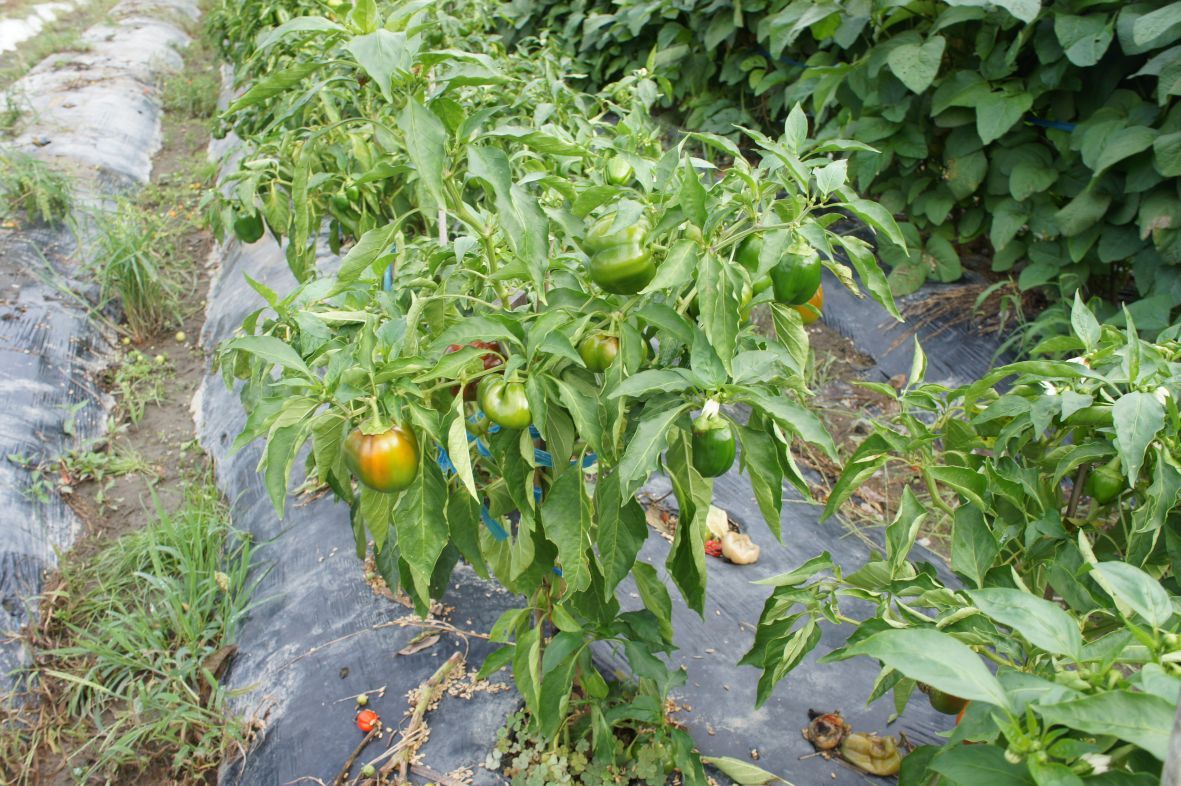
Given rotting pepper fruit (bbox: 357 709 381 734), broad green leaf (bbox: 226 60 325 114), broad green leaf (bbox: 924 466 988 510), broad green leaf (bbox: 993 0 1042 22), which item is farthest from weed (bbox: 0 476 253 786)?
broad green leaf (bbox: 993 0 1042 22)

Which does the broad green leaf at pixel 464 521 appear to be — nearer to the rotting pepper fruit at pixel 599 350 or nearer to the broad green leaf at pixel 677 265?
the rotting pepper fruit at pixel 599 350

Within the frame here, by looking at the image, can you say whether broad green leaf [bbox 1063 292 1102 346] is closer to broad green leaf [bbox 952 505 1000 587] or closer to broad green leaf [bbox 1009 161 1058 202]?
broad green leaf [bbox 952 505 1000 587]

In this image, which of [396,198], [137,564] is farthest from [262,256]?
[396,198]

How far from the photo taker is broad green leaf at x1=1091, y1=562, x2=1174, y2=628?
0.79 metres

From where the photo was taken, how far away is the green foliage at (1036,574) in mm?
742

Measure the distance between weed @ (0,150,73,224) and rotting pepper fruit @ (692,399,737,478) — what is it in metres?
4.42

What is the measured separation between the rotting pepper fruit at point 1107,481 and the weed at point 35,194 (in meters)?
4.76

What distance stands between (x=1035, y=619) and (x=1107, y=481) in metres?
0.57

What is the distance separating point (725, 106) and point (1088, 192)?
2.24 metres

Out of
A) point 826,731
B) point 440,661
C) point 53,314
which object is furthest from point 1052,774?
point 53,314

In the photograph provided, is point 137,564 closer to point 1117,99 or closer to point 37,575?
point 37,575

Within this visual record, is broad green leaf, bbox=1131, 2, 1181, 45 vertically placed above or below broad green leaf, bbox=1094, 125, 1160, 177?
above

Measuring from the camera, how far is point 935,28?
3.27 m

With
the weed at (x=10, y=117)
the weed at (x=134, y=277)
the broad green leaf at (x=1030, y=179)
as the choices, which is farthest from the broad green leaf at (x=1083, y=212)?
the weed at (x=10, y=117)
